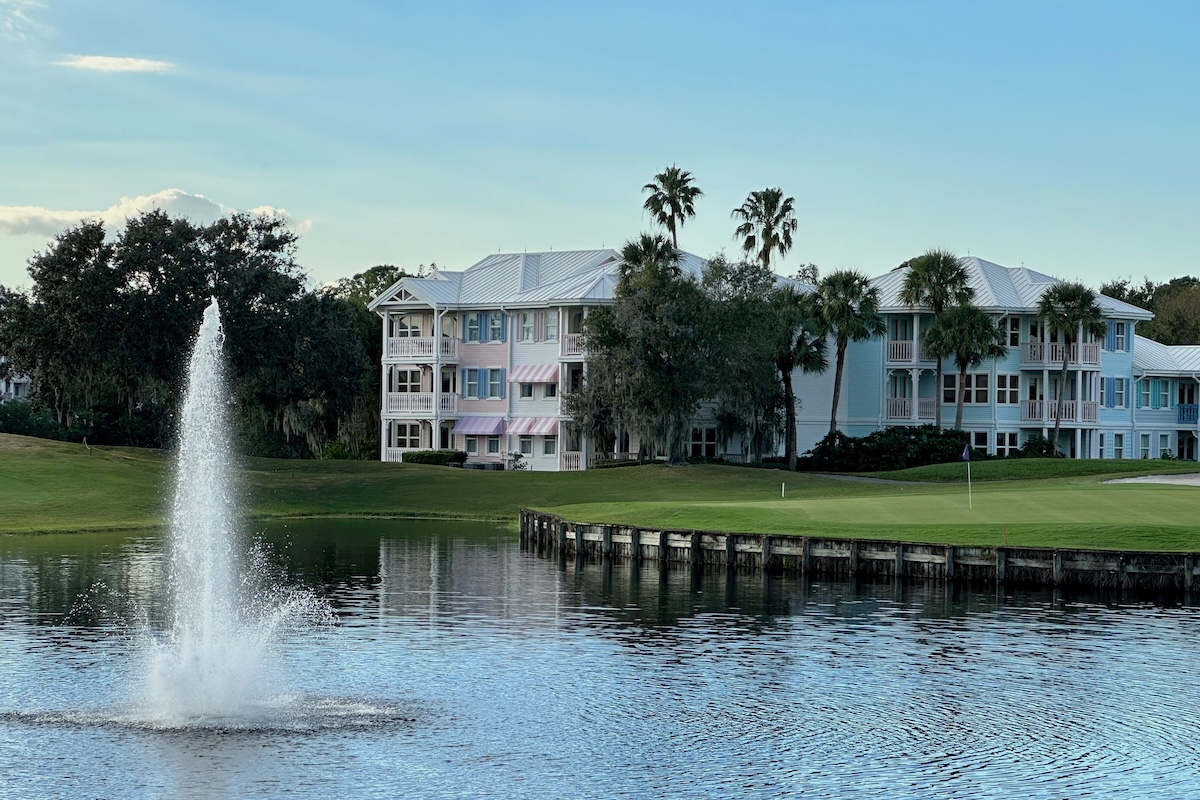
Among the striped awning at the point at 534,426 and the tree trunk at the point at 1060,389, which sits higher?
the tree trunk at the point at 1060,389

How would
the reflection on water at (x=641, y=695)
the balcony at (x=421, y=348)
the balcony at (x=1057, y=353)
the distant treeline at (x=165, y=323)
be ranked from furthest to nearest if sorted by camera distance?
the balcony at (x=421, y=348), the balcony at (x=1057, y=353), the distant treeline at (x=165, y=323), the reflection on water at (x=641, y=695)

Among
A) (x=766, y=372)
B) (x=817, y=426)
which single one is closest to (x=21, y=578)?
(x=766, y=372)

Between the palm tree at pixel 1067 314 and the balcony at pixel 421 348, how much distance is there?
100ft

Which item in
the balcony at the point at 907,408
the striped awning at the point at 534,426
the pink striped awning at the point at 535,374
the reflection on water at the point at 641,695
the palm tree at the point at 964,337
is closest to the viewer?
the reflection on water at the point at 641,695

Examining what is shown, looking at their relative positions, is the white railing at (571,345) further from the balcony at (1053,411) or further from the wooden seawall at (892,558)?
the wooden seawall at (892,558)

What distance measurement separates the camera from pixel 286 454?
9150 cm

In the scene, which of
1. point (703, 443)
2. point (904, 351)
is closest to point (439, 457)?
point (703, 443)

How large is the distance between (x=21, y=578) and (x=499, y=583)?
1184 centimetres

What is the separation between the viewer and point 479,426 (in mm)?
82750

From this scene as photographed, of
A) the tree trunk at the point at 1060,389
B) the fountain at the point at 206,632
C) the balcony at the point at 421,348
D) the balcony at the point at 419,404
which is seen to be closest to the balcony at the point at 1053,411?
the tree trunk at the point at 1060,389

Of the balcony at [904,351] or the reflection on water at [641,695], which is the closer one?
the reflection on water at [641,695]

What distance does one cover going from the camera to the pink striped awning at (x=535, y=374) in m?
80.4

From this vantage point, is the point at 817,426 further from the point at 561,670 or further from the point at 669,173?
the point at 561,670

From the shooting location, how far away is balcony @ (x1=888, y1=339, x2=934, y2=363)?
8238 cm
